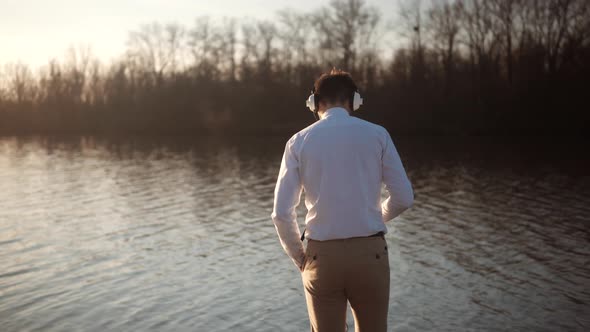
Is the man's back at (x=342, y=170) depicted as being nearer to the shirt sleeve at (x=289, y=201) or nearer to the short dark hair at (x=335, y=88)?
the shirt sleeve at (x=289, y=201)

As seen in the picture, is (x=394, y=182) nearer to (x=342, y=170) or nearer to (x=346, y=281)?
(x=342, y=170)

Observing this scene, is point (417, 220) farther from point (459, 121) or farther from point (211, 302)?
point (459, 121)

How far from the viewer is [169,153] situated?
35281 mm

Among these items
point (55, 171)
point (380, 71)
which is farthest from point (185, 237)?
point (380, 71)

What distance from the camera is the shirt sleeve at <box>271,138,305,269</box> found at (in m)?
2.88

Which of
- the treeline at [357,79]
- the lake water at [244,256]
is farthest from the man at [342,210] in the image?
the treeline at [357,79]

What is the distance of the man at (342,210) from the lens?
2811 mm

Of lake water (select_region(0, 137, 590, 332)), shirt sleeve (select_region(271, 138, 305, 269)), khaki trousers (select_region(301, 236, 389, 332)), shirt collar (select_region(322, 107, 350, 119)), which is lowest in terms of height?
lake water (select_region(0, 137, 590, 332))

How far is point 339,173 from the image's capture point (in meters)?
2.81

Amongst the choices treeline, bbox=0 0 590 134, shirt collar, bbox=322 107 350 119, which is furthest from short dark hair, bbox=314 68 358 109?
treeline, bbox=0 0 590 134

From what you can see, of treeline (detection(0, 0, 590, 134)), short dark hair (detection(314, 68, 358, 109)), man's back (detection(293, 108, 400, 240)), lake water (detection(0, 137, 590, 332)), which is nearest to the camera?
man's back (detection(293, 108, 400, 240))

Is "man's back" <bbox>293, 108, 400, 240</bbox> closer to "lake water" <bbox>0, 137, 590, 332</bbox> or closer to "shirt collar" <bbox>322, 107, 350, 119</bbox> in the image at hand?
"shirt collar" <bbox>322, 107, 350, 119</bbox>

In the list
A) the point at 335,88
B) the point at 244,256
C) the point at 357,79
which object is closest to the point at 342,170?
the point at 335,88

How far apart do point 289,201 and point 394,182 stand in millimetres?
536
